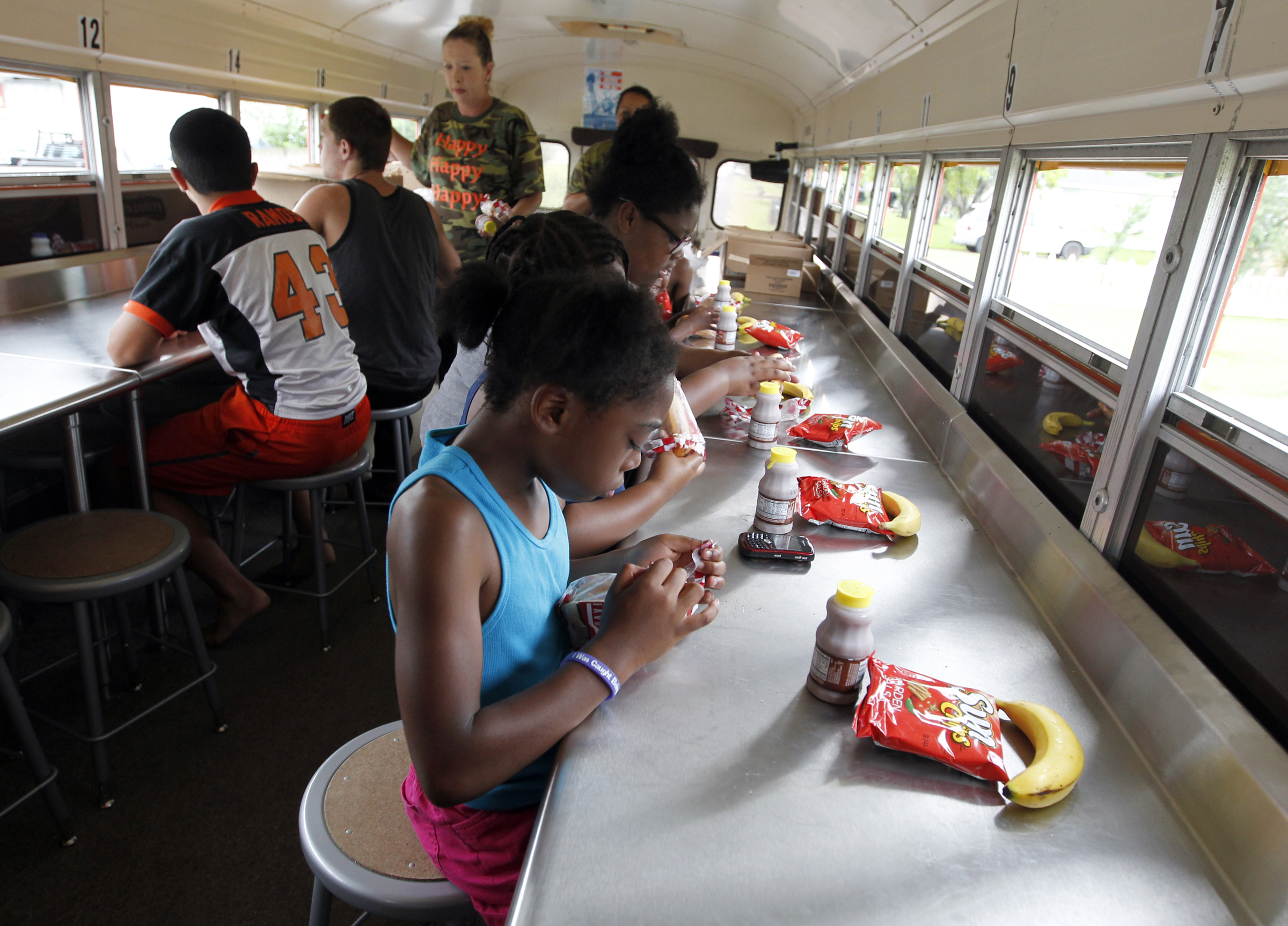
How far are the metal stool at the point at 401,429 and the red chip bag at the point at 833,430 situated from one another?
174 centimetres

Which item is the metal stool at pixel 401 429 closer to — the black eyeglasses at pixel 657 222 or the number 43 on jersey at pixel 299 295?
the number 43 on jersey at pixel 299 295

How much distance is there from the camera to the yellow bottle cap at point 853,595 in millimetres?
1108

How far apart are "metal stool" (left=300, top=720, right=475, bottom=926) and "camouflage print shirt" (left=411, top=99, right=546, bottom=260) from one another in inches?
136

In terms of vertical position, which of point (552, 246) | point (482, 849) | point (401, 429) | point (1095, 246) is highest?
point (1095, 246)

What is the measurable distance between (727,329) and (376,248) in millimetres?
1578

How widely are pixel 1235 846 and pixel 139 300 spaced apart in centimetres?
291

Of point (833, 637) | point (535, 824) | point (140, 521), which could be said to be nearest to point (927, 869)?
point (833, 637)

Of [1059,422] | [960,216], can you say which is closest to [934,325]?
[960,216]

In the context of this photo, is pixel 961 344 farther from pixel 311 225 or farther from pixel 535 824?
pixel 311 225

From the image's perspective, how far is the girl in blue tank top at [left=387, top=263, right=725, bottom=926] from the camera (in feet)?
3.14

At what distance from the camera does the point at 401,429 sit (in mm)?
3521

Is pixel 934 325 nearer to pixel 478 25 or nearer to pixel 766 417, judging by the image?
pixel 766 417

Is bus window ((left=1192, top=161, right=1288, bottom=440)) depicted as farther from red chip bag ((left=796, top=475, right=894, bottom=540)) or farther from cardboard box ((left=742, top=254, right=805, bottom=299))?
cardboard box ((left=742, top=254, right=805, bottom=299))

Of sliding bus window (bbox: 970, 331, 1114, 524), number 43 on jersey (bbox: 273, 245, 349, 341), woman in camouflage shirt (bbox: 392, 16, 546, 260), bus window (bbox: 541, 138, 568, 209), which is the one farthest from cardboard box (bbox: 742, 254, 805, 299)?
bus window (bbox: 541, 138, 568, 209)
